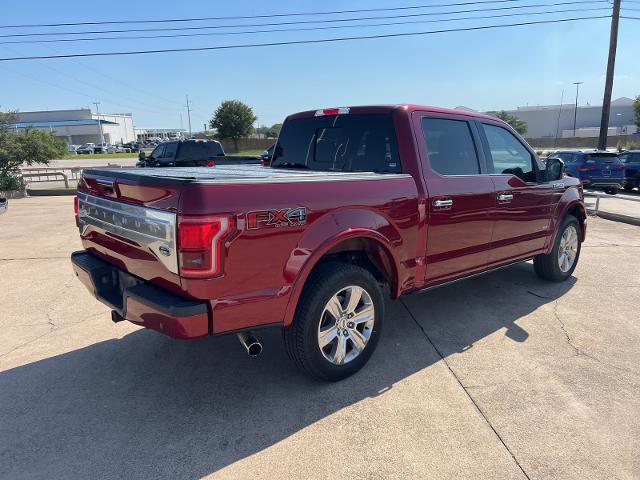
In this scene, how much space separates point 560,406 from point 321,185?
7.14 ft

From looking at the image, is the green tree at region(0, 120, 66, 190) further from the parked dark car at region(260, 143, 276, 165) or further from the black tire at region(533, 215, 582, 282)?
the black tire at region(533, 215, 582, 282)

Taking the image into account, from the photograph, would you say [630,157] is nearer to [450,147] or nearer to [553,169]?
[553,169]

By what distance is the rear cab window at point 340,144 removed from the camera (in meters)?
3.76

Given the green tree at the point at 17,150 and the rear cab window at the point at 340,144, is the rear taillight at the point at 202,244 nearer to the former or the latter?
the rear cab window at the point at 340,144

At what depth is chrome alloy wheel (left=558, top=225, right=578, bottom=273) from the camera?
5.61 meters

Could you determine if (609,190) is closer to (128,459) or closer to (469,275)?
(469,275)

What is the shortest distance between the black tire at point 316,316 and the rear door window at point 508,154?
6.84 feet

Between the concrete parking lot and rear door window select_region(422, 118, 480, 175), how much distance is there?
151 centimetres

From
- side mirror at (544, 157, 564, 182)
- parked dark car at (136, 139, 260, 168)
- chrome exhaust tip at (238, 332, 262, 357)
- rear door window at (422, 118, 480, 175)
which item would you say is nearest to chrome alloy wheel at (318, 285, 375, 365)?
chrome exhaust tip at (238, 332, 262, 357)

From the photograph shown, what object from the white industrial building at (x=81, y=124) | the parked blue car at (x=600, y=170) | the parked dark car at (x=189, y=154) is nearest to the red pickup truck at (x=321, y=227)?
the parked dark car at (x=189, y=154)

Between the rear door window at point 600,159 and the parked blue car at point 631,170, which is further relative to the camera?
the parked blue car at point 631,170

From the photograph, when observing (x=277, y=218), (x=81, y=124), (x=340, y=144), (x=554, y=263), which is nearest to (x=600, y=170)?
(x=554, y=263)

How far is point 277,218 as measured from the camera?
8.80 ft

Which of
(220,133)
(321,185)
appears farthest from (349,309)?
(220,133)
